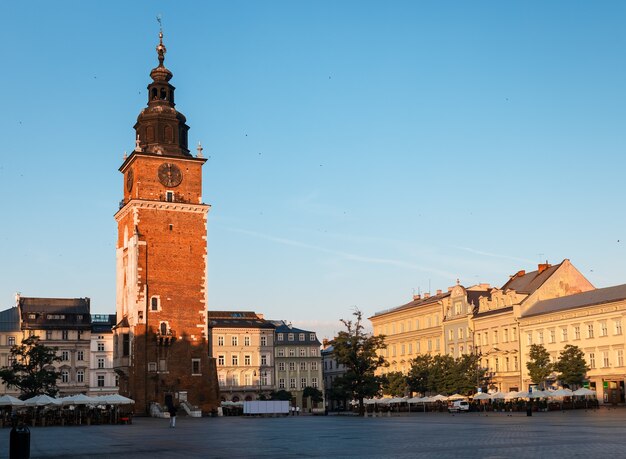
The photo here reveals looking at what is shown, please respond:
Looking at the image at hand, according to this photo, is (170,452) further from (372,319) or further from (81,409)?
(372,319)

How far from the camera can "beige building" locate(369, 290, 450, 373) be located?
104694 millimetres

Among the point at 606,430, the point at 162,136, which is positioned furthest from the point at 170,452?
the point at 162,136

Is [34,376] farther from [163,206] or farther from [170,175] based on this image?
[170,175]

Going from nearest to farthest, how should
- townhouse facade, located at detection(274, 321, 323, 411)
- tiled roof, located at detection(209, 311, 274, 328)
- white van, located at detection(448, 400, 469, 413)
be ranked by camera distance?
white van, located at detection(448, 400, 469, 413) → tiled roof, located at detection(209, 311, 274, 328) → townhouse facade, located at detection(274, 321, 323, 411)

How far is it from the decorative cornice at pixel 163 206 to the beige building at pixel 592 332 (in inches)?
1409

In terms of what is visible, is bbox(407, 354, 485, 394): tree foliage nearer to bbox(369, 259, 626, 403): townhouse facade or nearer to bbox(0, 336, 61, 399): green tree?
bbox(369, 259, 626, 403): townhouse facade

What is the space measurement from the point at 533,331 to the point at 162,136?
4227 cm

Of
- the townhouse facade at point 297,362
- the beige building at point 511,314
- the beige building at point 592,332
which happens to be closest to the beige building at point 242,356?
the townhouse facade at point 297,362

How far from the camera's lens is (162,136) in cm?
7781

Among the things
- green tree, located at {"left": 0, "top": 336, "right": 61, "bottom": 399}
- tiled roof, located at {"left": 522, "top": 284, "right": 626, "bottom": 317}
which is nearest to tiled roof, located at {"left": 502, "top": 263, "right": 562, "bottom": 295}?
tiled roof, located at {"left": 522, "top": 284, "right": 626, "bottom": 317}

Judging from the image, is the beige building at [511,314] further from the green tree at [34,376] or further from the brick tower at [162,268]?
the green tree at [34,376]

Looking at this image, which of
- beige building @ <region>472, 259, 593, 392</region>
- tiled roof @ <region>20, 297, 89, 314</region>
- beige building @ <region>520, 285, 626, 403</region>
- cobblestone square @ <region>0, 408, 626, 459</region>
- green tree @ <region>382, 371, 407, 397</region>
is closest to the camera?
cobblestone square @ <region>0, 408, 626, 459</region>

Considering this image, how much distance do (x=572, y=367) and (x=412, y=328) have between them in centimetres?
3795

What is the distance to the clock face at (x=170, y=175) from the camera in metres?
76.8
